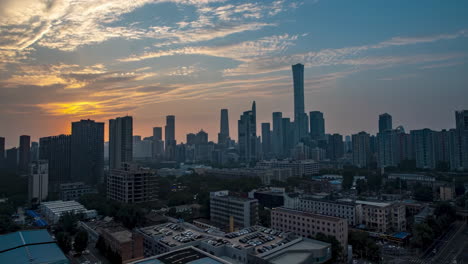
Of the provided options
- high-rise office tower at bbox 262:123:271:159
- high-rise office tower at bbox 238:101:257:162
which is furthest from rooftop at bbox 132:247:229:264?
high-rise office tower at bbox 262:123:271:159

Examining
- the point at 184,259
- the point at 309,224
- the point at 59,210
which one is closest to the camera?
the point at 184,259

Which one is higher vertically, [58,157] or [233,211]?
[58,157]

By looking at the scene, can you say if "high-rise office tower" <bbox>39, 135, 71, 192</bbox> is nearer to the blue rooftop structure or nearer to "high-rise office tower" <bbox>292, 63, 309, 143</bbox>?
the blue rooftop structure

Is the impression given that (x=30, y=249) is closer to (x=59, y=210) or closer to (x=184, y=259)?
(x=184, y=259)

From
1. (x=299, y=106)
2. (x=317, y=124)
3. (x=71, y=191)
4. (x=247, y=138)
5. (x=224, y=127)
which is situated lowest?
(x=71, y=191)

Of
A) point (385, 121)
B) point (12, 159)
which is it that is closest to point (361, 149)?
point (385, 121)

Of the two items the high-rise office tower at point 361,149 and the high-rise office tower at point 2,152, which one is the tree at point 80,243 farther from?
the high-rise office tower at point 361,149

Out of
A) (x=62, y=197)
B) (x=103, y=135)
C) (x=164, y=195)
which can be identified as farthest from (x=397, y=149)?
(x=62, y=197)
